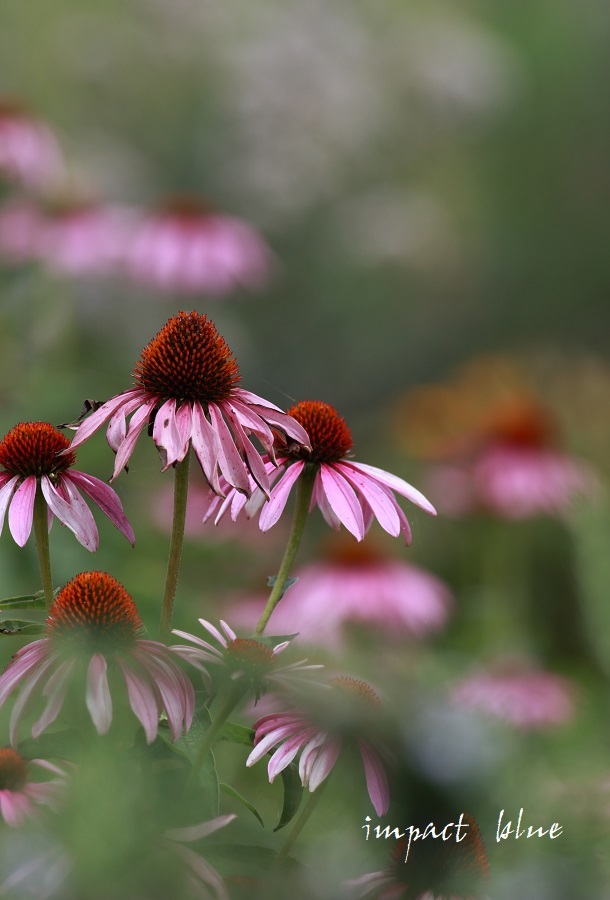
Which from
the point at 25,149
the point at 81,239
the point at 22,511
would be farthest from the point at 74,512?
the point at 81,239

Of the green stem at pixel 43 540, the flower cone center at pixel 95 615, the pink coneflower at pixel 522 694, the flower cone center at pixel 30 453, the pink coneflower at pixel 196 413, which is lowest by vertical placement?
the pink coneflower at pixel 522 694

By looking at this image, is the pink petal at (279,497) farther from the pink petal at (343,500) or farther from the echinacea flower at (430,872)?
the echinacea flower at (430,872)

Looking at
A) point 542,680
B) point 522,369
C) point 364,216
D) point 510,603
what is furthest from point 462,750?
point 364,216

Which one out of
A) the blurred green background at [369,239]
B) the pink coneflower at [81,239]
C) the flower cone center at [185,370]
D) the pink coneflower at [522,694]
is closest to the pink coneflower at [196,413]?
the flower cone center at [185,370]

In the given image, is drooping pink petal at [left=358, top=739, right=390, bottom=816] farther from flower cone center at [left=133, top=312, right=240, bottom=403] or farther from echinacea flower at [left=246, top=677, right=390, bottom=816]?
flower cone center at [left=133, top=312, right=240, bottom=403]

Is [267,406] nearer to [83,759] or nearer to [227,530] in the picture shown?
[83,759]

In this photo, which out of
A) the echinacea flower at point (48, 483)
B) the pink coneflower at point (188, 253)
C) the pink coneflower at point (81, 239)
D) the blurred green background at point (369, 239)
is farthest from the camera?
the pink coneflower at point (188, 253)

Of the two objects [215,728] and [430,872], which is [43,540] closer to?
[215,728]
